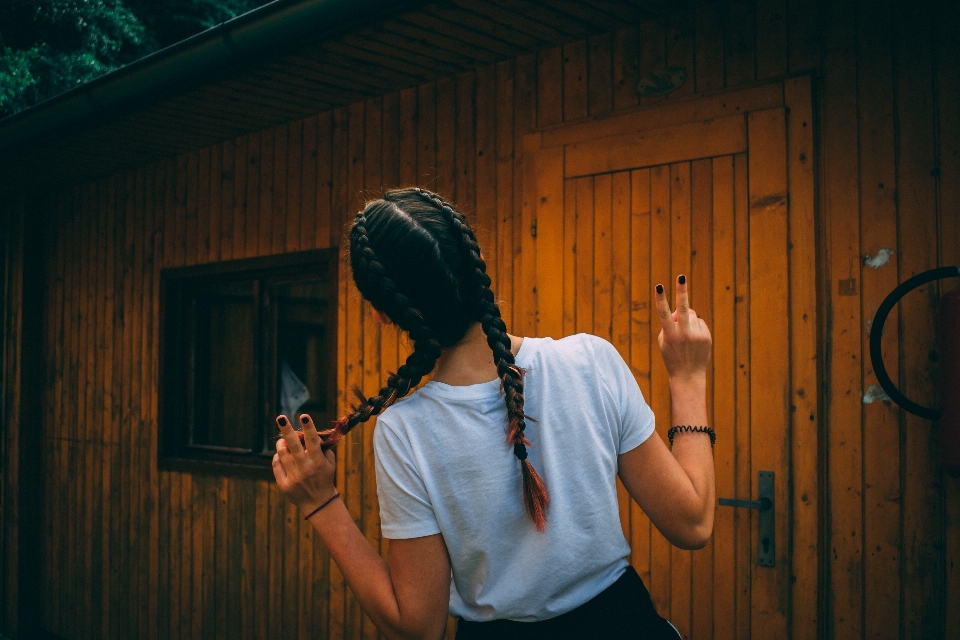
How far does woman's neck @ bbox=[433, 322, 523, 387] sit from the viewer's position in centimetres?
139

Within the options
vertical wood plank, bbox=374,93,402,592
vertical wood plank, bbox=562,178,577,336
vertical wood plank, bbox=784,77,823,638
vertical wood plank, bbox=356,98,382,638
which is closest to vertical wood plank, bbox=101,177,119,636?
vertical wood plank, bbox=356,98,382,638

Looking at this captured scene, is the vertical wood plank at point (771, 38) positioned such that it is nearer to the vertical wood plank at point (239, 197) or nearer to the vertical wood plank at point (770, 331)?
the vertical wood plank at point (770, 331)

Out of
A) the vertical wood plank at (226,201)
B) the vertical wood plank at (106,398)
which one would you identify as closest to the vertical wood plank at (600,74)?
the vertical wood plank at (226,201)

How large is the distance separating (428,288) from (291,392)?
4053 millimetres

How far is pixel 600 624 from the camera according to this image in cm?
136

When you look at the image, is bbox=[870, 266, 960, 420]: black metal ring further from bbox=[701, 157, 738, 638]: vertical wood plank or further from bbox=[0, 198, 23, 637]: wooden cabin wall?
bbox=[0, 198, 23, 637]: wooden cabin wall

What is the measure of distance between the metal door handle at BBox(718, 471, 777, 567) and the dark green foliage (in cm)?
775

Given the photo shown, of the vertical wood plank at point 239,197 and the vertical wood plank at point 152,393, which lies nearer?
the vertical wood plank at point 239,197

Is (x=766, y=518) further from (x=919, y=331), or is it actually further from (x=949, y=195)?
(x=949, y=195)

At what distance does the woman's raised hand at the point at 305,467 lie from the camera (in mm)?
1330

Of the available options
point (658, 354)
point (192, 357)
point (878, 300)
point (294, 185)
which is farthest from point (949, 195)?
point (192, 357)

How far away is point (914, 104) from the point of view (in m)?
2.69

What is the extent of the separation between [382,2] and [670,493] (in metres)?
2.45

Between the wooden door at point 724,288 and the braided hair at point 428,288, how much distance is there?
191cm
